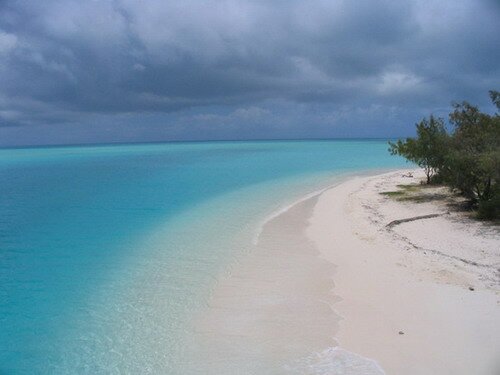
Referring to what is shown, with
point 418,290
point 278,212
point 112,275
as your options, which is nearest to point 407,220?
point 278,212

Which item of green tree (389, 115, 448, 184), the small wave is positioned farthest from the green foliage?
the small wave

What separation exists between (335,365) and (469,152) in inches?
471

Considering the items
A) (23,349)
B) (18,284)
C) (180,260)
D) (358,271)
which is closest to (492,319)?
(358,271)

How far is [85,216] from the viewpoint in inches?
750

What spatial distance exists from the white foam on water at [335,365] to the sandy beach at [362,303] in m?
0.02

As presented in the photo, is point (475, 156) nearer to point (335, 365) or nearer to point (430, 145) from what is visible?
point (430, 145)

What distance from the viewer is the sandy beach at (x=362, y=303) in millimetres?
6316

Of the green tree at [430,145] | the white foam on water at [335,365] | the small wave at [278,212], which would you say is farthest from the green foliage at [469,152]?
the white foam on water at [335,365]

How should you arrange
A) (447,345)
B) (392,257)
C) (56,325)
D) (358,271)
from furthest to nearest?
1. (392,257)
2. (358,271)
3. (56,325)
4. (447,345)

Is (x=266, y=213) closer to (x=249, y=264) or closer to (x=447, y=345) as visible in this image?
(x=249, y=264)

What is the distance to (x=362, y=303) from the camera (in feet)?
27.3

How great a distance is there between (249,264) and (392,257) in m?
3.92

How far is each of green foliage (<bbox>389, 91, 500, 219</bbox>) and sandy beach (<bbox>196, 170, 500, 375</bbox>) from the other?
1.89 metres

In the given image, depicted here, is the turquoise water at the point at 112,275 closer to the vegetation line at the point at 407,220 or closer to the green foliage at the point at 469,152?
the vegetation line at the point at 407,220
